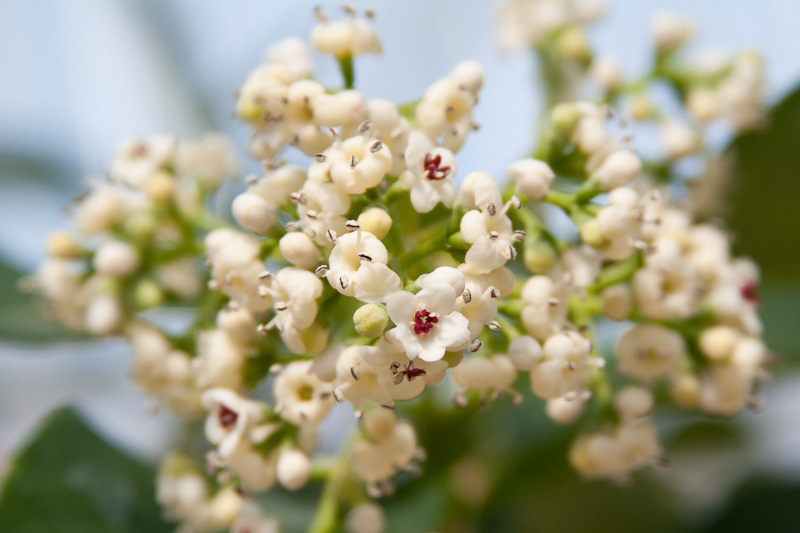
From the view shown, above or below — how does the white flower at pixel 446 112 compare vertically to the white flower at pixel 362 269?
above

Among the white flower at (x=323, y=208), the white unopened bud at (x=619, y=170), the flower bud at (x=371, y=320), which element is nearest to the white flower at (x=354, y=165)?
the white flower at (x=323, y=208)

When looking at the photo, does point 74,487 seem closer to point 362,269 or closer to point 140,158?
point 140,158

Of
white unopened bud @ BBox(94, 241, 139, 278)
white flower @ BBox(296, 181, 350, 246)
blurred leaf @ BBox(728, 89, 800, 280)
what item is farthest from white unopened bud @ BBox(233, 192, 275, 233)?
blurred leaf @ BBox(728, 89, 800, 280)

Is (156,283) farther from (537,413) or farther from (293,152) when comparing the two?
(537,413)

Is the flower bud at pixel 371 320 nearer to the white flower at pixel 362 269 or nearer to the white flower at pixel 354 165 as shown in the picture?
the white flower at pixel 362 269

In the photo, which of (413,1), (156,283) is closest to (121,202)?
(156,283)

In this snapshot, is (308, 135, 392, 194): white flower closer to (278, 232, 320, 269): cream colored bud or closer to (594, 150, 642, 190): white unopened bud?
(278, 232, 320, 269): cream colored bud

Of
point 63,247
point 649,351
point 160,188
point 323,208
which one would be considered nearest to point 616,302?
point 649,351
